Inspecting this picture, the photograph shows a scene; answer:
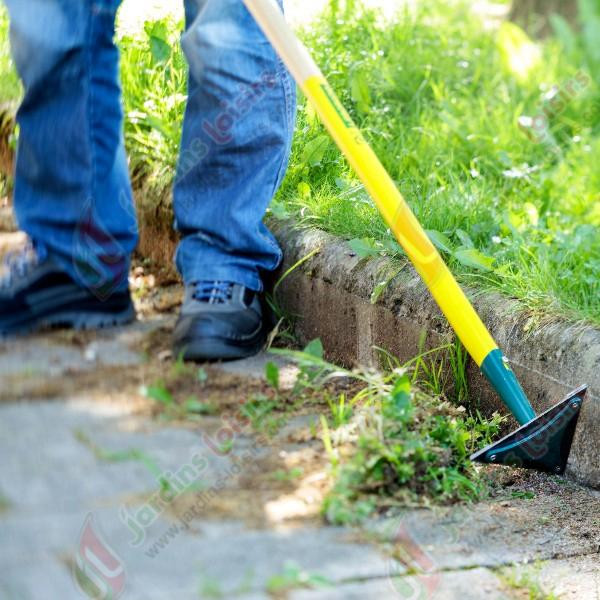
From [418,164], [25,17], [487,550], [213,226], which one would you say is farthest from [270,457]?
[418,164]

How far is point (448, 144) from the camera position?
11.8 ft

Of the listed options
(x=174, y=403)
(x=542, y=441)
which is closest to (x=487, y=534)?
(x=542, y=441)

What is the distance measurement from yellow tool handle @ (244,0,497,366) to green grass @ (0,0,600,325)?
217 mm

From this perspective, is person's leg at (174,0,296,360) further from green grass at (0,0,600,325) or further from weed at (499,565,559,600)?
weed at (499,565,559,600)

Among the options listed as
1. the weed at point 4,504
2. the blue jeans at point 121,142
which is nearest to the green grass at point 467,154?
the blue jeans at point 121,142

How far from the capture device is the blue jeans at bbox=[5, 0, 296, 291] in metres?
2.30

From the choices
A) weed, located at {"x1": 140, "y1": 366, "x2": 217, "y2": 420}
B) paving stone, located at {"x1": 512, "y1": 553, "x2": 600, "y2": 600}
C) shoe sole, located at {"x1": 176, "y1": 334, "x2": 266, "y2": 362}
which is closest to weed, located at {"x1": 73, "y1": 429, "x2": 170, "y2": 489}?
weed, located at {"x1": 140, "y1": 366, "x2": 217, "y2": 420}

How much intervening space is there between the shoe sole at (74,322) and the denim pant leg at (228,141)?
21cm

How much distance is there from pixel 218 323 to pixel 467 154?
4.92 ft

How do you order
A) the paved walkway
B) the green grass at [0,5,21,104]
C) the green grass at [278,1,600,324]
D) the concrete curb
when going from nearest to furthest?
the paved walkway
the concrete curb
the green grass at [278,1,600,324]
the green grass at [0,5,21,104]

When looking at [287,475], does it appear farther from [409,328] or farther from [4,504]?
[409,328]

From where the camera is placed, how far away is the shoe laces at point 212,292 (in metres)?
2.47

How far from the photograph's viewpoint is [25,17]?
2273mm

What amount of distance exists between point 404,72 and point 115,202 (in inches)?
69.8
